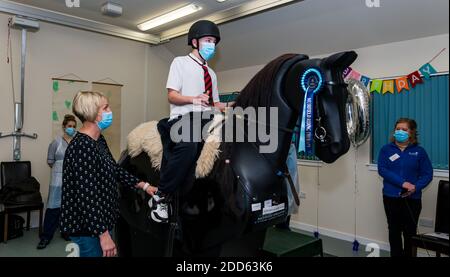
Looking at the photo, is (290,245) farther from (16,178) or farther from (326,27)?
(16,178)

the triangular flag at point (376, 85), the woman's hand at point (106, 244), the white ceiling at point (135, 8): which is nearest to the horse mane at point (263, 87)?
the woman's hand at point (106, 244)

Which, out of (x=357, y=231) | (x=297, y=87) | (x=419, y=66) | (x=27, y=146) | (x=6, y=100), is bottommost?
(x=357, y=231)

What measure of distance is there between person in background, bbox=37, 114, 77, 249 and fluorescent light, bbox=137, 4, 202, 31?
1958mm

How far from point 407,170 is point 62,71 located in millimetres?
4908

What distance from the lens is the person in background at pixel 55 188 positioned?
3887 mm

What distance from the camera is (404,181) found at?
3.21 m

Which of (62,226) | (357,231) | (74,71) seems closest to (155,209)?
(62,226)

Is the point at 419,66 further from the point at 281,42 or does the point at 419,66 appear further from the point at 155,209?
the point at 155,209

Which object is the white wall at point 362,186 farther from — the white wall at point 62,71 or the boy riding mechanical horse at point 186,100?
the white wall at point 62,71

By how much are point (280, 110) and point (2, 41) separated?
451 centimetres

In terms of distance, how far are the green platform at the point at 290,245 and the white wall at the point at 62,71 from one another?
370cm

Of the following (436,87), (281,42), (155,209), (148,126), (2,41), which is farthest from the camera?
(281,42)

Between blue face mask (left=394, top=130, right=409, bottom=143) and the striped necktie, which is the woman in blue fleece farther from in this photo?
the striped necktie
